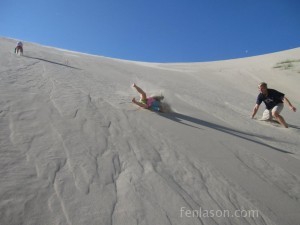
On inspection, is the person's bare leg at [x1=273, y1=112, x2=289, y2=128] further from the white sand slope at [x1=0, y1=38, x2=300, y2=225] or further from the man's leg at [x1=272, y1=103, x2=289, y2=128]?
the white sand slope at [x1=0, y1=38, x2=300, y2=225]

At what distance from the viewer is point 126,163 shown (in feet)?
10.8

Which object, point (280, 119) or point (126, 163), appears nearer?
point (126, 163)

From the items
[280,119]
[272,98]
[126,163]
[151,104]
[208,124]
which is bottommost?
[126,163]

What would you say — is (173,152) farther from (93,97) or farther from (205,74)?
(205,74)

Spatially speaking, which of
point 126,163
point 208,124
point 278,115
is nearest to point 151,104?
point 208,124

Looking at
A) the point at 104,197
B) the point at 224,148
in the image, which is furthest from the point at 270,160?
the point at 104,197

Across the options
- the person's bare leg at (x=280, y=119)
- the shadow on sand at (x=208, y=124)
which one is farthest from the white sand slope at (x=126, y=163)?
the person's bare leg at (x=280, y=119)

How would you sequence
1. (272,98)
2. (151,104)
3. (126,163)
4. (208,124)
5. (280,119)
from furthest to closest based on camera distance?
1. (272,98)
2. (280,119)
3. (151,104)
4. (208,124)
5. (126,163)

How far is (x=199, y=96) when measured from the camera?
8.71m

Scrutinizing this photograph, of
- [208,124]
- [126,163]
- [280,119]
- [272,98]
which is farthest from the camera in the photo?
[272,98]

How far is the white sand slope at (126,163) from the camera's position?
8.13 ft

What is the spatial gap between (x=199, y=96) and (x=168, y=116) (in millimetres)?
3346

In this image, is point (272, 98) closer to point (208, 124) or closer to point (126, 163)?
point (208, 124)

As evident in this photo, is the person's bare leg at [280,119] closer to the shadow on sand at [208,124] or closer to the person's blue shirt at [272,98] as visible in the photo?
the person's blue shirt at [272,98]
